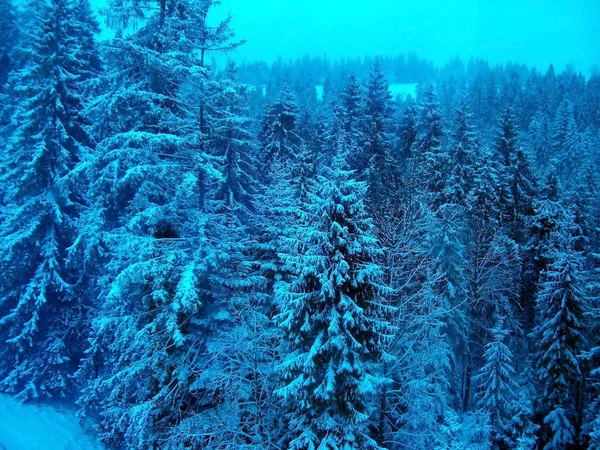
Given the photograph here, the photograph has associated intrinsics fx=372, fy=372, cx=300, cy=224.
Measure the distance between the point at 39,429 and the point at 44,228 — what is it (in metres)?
8.79

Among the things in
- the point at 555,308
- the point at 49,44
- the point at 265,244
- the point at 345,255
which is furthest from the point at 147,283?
the point at 555,308

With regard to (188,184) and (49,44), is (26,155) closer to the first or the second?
(49,44)

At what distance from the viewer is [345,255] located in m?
10.0

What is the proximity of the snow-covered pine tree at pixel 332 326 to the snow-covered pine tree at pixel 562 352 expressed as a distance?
13942 mm

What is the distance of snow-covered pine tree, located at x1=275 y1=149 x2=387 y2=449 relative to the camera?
934cm

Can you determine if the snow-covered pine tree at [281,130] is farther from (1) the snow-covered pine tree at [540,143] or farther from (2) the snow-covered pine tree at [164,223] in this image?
(1) the snow-covered pine tree at [540,143]

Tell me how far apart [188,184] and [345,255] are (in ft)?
17.2

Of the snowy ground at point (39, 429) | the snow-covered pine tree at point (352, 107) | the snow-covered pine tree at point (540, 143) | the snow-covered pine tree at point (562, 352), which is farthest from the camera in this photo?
the snow-covered pine tree at point (540, 143)

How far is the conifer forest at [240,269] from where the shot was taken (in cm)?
1027

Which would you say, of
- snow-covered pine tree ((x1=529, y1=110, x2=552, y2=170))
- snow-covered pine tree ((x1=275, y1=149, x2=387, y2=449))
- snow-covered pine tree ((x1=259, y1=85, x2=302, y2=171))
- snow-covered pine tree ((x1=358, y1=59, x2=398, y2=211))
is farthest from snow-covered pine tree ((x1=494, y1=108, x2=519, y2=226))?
snow-covered pine tree ((x1=529, y1=110, x2=552, y2=170))

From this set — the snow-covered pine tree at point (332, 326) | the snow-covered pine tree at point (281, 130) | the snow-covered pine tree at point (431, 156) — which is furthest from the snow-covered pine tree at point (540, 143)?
the snow-covered pine tree at point (332, 326)

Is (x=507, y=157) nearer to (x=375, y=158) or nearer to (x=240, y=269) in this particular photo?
(x=375, y=158)

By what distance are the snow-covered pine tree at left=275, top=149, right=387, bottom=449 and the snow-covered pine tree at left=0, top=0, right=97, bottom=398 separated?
41.1ft

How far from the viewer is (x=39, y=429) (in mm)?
15719
